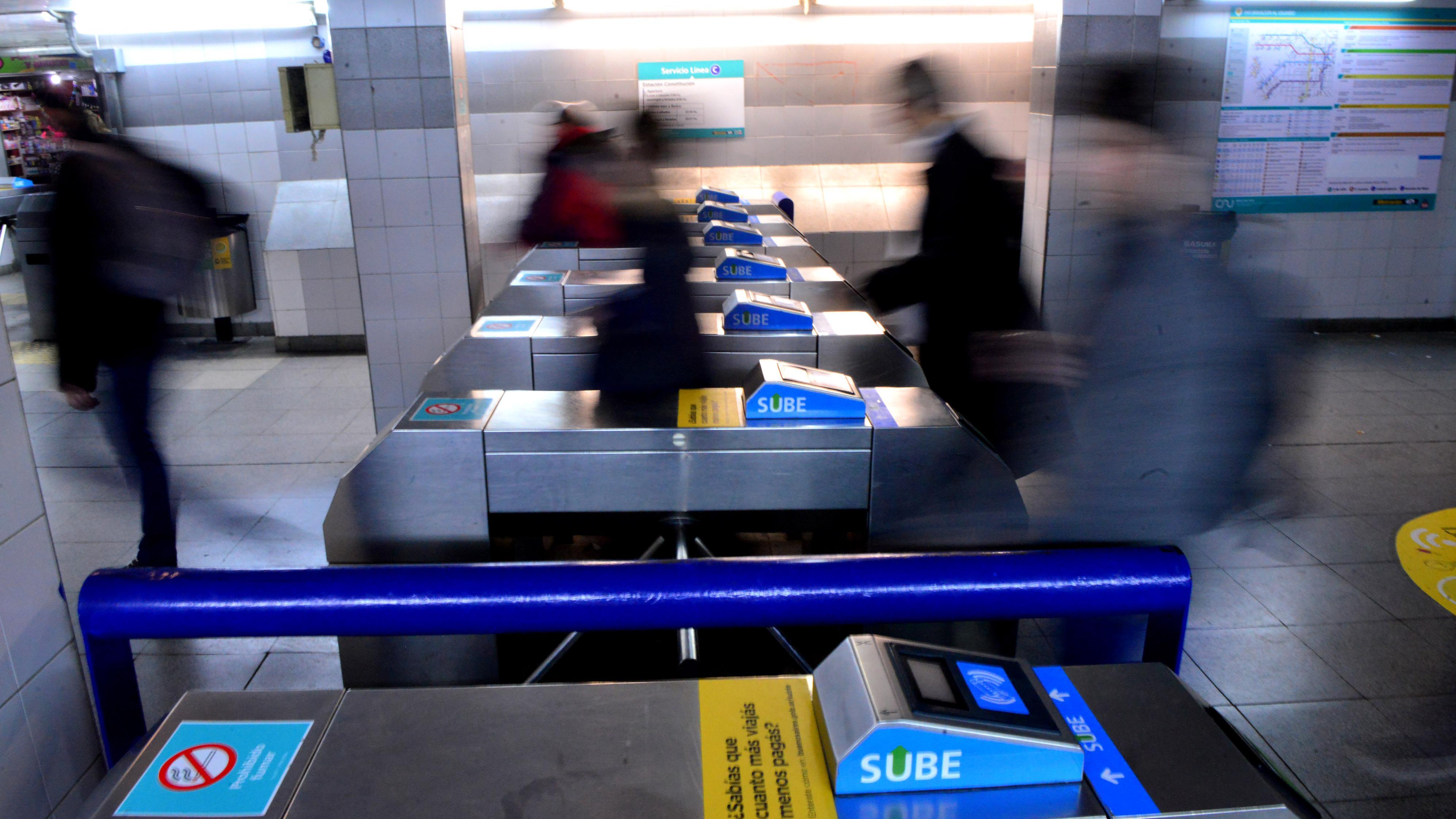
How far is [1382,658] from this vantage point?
2.68 metres

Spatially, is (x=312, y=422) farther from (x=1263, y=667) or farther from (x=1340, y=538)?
(x=1340, y=538)

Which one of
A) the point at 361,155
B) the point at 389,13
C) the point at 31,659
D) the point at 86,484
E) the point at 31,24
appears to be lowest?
the point at 86,484

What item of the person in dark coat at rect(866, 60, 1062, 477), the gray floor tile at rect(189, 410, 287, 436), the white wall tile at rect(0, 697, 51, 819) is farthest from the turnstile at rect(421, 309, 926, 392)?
the gray floor tile at rect(189, 410, 287, 436)

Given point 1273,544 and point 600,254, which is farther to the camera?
point 600,254

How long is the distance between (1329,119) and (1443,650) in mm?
4681

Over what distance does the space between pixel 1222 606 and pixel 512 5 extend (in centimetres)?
590

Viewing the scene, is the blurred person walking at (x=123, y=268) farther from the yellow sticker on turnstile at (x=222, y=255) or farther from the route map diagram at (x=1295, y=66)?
the route map diagram at (x=1295, y=66)

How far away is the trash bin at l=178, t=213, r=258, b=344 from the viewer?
6383mm

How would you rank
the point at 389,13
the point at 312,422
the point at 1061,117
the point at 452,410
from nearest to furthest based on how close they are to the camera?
the point at 452,410
the point at 389,13
the point at 1061,117
the point at 312,422

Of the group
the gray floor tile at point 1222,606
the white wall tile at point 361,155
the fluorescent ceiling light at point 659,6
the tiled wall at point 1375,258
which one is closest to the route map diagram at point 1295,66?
the tiled wall at point 1375,258

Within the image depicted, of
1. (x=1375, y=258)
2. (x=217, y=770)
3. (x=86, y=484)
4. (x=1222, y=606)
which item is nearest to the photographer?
(x=217, y=770)

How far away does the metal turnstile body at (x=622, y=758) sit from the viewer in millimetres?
757

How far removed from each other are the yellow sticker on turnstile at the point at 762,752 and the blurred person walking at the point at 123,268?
248cm

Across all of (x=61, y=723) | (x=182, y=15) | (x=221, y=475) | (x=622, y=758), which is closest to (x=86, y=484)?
(x=221, y=475)
